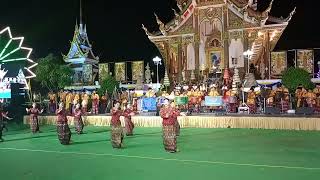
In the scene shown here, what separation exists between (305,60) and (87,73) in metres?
15.7

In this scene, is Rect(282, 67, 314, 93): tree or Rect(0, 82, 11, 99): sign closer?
Rect(282, 67, 314, 93): tree

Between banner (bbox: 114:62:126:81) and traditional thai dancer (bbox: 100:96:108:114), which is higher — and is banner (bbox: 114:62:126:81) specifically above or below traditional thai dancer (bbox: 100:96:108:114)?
above

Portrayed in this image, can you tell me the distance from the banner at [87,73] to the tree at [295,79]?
1615cm

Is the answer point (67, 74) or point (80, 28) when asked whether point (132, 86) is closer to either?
point (67, 74)

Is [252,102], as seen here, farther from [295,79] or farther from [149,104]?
[149,104]

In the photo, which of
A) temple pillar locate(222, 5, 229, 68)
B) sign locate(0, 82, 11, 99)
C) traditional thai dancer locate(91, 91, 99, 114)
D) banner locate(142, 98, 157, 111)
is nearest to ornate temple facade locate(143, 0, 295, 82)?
temple pillar locate(222, 5, 229, 68)

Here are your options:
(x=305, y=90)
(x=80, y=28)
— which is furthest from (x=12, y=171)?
(x=80, y=28)

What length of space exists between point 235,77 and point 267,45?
447cm

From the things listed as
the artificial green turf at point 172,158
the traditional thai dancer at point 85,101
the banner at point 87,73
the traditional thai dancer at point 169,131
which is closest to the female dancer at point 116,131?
the artificial green turf at point 172,158

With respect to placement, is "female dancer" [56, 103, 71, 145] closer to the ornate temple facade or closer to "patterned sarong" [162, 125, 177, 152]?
"patterned sarong" [162, 125, 177, 152]

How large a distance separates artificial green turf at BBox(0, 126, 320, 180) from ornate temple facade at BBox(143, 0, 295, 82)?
35.1 feet

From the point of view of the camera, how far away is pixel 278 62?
73.5 feet

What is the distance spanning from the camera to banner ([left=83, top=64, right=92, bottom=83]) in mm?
29438

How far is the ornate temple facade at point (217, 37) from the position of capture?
73.5ft
